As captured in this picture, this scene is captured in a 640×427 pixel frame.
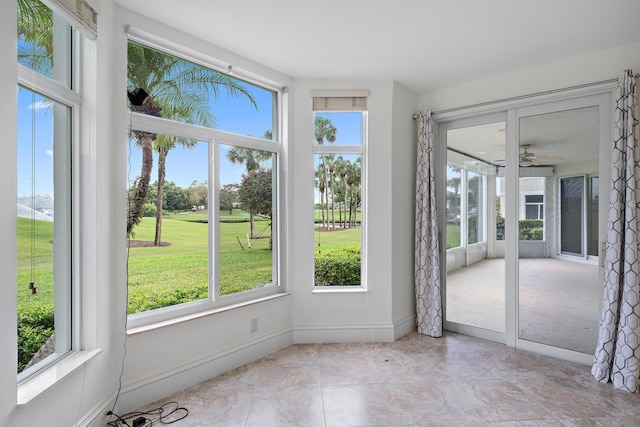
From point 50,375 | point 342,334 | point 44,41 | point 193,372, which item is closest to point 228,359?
point 193,372

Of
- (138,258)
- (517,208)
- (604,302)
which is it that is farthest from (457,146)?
(138,258)

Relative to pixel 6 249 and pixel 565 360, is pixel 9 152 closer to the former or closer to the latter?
pixel 6 249

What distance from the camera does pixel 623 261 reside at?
2.58 metres

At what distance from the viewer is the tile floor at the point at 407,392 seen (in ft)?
7.22

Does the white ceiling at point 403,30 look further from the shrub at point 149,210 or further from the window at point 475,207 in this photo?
the shrub at point 149,210

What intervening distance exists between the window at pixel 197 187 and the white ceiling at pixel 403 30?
38cm

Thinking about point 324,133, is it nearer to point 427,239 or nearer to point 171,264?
point 427,239

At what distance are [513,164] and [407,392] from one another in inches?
89.2

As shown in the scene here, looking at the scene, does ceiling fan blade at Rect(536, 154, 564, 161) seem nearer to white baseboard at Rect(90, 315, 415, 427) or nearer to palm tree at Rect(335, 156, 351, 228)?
palm tree at Rect(335, 156, 351, 228)

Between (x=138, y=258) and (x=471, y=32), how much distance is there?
9.33 feet

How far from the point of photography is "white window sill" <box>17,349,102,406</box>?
5.16 ft

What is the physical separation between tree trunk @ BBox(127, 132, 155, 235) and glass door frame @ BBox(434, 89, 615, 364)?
2781 millimetres

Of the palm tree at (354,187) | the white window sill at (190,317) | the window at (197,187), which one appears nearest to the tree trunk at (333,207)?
the palm tree at (354,187)

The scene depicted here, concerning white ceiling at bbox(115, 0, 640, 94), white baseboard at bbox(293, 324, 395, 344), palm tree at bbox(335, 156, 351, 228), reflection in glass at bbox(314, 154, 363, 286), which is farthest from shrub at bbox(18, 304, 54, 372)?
palm tree at bbox(335, 156, 351, 228)
